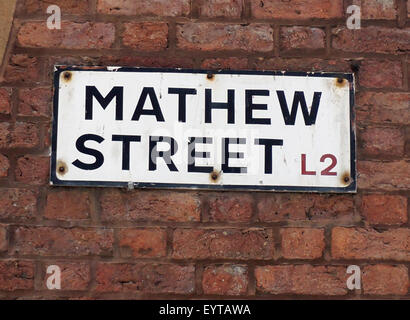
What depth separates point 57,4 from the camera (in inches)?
69.2

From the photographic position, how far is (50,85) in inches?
68.0

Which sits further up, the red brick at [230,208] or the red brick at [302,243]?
the red brick at [230,208]

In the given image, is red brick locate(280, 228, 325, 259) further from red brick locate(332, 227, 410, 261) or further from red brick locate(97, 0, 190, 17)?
red brick locate(97, 0, 190, 17)

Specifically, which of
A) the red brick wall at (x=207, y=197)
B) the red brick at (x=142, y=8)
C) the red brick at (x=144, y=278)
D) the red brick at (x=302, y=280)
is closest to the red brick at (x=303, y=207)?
A: the red brick wall at (x=207, y=197)

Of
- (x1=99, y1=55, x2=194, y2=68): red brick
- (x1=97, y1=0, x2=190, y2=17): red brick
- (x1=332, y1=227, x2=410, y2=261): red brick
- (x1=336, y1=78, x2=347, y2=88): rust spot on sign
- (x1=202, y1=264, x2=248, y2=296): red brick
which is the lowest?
(x1=202, y1=264, x2=248, y2=296): red brick

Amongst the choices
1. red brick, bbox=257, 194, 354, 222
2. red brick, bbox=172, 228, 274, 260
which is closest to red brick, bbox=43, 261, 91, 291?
red brick, bbox=172, 228, 274, 260

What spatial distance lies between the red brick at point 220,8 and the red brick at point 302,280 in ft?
2.06

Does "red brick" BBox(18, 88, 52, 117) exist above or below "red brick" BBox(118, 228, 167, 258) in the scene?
above

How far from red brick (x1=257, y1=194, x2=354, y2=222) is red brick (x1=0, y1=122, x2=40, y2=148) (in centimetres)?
56

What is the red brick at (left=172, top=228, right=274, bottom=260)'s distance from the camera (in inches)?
65.7

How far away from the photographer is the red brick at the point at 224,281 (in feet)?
5.45

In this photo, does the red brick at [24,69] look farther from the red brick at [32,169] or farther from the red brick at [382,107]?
the red brick at [382,107]

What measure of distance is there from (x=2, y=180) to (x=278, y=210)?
0.66 meters
